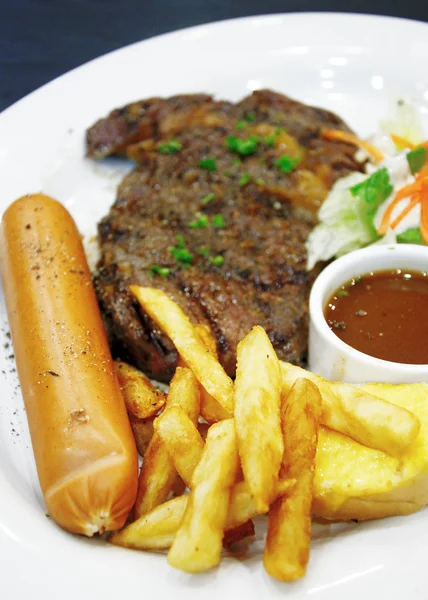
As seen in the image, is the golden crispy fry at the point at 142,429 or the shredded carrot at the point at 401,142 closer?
the golden crispy fry at the point at 142,429

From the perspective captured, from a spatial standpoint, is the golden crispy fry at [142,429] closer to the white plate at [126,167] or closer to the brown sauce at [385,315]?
the white plate at [126,167]

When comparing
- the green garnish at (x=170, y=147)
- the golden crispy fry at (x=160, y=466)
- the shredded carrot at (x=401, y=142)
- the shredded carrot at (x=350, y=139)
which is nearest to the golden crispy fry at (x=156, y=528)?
the golden crispy fry at (x=160, y=466)

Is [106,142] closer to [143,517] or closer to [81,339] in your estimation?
[81,339]

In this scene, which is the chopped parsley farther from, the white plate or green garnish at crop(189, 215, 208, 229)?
the white plate

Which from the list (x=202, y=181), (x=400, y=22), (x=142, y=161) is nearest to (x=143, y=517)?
(x=202, y=181)

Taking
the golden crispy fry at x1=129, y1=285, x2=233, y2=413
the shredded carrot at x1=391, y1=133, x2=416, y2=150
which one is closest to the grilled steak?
the golden crispy fry at x1=129, y1=285, x2=233, y2=413

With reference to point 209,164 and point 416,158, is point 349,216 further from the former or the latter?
point 209,164

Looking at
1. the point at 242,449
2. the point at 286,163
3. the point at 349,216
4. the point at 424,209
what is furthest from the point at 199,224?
the point at 242,449

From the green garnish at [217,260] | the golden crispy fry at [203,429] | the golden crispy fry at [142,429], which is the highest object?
the green garnish at [217,260]

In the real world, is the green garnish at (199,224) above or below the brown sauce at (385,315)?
above
